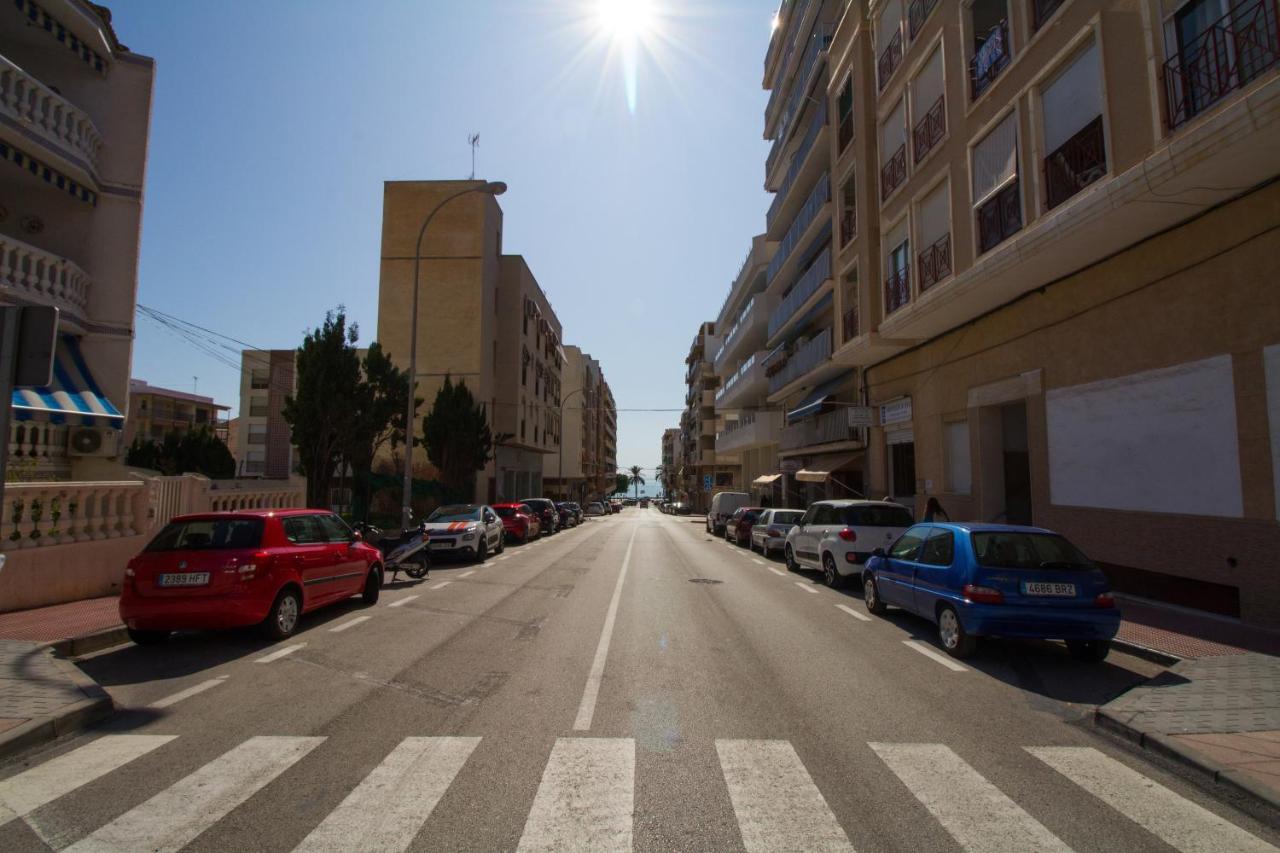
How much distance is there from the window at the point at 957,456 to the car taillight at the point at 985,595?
10854 millimetres

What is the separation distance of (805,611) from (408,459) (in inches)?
545

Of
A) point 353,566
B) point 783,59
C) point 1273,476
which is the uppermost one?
point 783,59

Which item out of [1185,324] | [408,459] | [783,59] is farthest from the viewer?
[783,59]

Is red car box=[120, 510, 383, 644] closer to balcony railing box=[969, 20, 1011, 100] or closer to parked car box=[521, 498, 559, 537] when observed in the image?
balcony railing box=[969, 20, 1011, 100]

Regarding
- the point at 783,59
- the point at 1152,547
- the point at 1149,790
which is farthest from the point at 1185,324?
the point at 783,59

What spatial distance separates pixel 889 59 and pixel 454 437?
77.5 ft

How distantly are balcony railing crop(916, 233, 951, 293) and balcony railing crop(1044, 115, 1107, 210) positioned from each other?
3.77 m

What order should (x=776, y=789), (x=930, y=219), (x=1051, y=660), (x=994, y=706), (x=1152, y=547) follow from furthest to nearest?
(x=930, y=219) → (x=1152, y=547) → (x=1051, y=660) → (x=994, y=706) → (x=776, y=789)

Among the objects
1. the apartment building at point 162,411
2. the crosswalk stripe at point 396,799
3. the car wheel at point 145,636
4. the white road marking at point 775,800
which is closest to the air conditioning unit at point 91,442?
the car wheel at point 145,636

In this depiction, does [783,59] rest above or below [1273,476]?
above

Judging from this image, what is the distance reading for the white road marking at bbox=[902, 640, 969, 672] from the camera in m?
6.98

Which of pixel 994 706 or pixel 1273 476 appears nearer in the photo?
pixel 994 706

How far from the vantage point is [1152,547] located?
10766mm

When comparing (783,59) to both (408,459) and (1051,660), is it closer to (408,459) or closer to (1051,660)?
(408,459)
